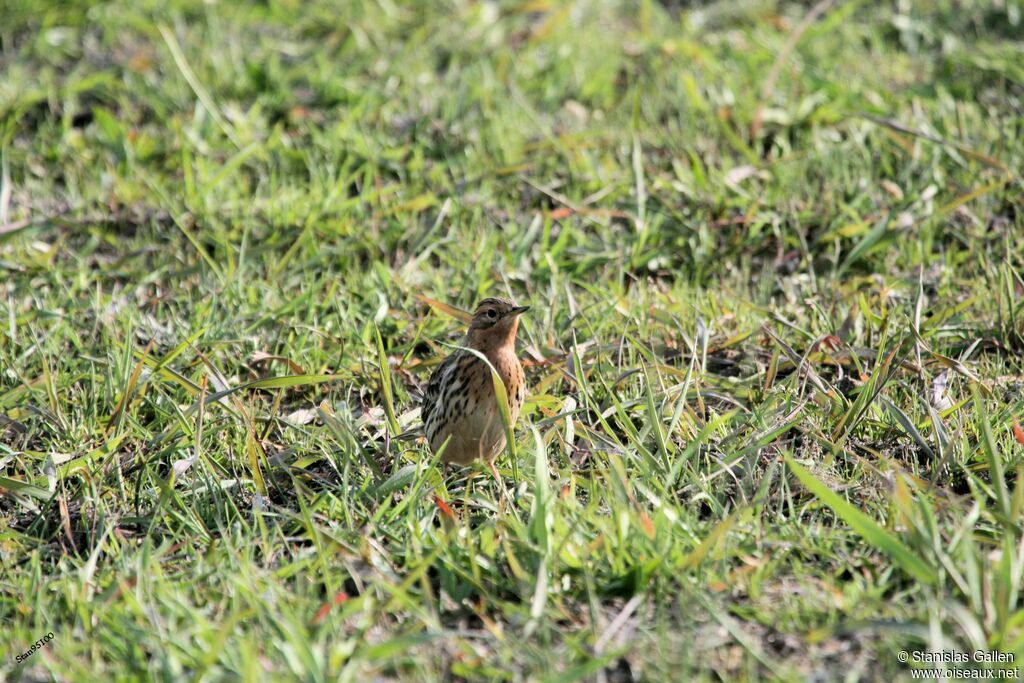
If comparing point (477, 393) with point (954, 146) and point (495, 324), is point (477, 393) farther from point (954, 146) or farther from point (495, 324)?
point (954, 146)

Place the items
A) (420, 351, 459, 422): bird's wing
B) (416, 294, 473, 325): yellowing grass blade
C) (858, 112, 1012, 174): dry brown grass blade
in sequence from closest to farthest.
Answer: (420, 351, 459, 422): bird's wing → (416, 294, 473, 325): yellowing grass blade → (858, 112, 1012, 174): dry brown grass blade

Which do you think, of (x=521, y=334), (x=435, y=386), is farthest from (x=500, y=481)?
(x=521, y=334)

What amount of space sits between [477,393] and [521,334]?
3.23ft

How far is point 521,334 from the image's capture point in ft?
19.6

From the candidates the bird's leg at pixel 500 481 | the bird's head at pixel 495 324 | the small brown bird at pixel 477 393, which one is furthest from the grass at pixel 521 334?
the bird's head at pixel 495 324

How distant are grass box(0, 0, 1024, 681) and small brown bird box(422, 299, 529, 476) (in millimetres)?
151

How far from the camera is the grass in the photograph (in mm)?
3820

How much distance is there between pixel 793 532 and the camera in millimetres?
4246

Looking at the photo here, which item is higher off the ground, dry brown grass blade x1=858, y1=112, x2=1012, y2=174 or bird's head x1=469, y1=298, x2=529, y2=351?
bird's head x1=469, y1=298, x2=529, y2=351

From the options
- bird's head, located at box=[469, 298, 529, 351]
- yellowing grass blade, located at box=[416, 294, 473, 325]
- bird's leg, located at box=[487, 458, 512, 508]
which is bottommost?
bird's leg, located at box=[487, 458, 512, 508]

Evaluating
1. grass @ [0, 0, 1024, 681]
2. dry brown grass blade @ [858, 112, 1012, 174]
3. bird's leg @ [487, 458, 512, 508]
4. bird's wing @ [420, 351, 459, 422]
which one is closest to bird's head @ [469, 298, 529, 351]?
bird's wing @ [420, 351, 459, 422]

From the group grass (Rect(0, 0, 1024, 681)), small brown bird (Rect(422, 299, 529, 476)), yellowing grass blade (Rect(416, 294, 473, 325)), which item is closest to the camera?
grass (Rect(0, 0, 1024, 681))

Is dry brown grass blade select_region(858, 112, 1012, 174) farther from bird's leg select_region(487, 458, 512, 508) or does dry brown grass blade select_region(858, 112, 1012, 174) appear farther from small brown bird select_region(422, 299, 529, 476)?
bird's leg select_region(487, 458, 512, 508)

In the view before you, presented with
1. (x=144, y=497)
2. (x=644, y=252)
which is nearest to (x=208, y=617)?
(x=144, y=497)
